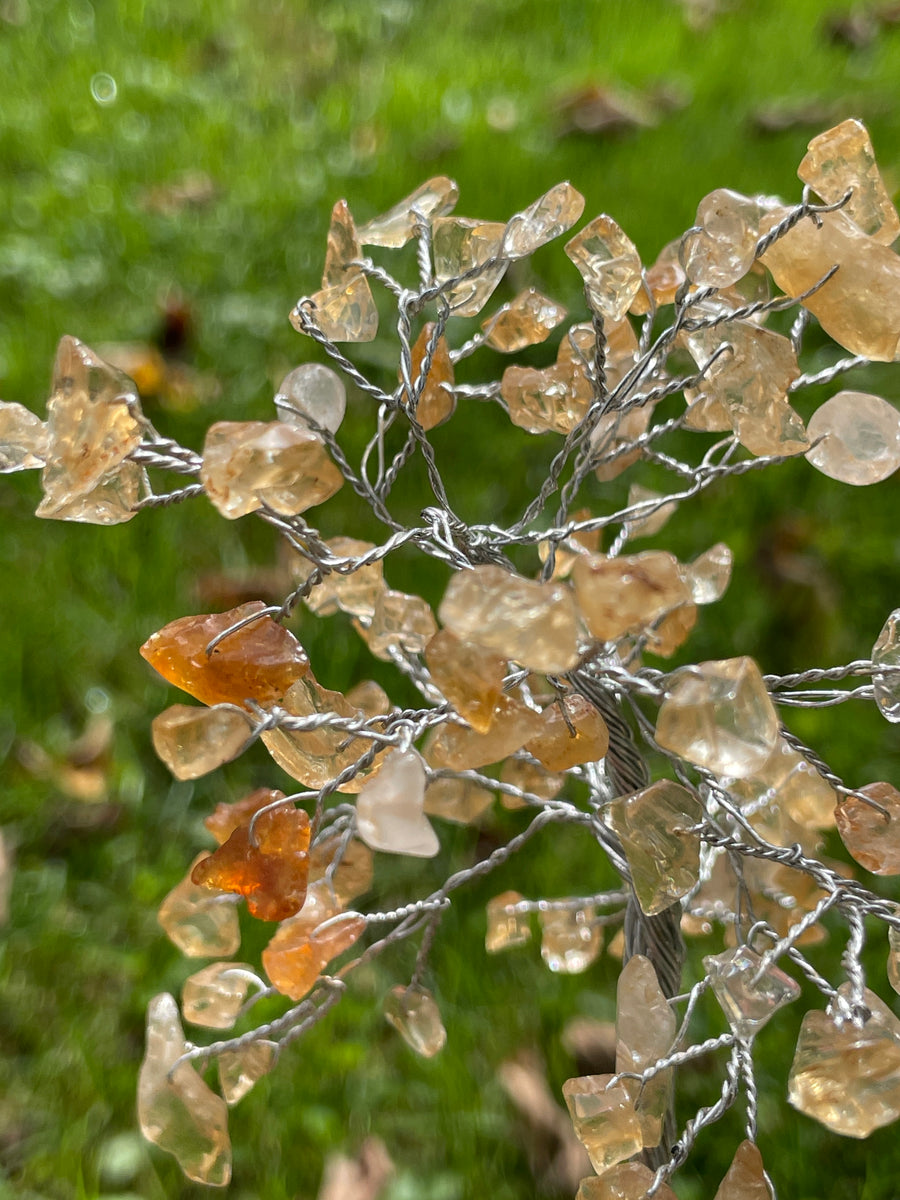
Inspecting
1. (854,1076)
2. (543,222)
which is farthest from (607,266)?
(854,1076)

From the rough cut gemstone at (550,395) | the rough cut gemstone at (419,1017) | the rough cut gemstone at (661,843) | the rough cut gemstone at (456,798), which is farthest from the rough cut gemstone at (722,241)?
the rough cut gemstone at (419,1017)

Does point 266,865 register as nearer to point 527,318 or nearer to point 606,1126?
point 606,1126

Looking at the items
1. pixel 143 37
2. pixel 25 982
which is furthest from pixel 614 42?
pixel 25 982

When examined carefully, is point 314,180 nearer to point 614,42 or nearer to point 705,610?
point 614,42

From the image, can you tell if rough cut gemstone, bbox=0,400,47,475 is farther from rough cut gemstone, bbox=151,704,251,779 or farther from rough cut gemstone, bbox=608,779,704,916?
rough cut gemstone, bbox=608,779,704,916

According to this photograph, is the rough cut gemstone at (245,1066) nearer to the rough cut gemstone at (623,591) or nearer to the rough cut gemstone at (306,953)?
the rough cut gemstone at (306,953)

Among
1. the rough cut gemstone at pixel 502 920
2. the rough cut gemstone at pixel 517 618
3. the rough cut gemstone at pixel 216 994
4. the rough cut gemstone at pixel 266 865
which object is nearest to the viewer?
the rough cut gemstone at pixel 517 618

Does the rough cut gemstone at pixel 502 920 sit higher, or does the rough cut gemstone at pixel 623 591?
the rough cut gemstone at pixel 623 591
